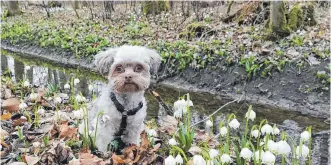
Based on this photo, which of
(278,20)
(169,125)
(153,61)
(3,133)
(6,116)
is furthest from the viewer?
(278,20)

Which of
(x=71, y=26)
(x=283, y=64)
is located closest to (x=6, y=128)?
(x=283, y=64)

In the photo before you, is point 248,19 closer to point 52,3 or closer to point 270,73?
point 270,73

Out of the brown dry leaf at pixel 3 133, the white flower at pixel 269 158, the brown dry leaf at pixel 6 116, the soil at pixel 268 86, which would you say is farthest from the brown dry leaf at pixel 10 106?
the soil at pixel 268 86

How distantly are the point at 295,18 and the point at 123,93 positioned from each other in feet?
30.3

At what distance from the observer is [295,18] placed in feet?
41.3

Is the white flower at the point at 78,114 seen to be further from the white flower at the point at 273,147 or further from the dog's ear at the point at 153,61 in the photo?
the white flower at the point at 273,147

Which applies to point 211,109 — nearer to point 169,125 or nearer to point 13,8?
point 169,125

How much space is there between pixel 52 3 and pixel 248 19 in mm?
19231

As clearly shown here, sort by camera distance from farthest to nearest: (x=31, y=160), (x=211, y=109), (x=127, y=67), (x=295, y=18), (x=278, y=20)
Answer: (x=295, y=18) < (x=278, y=20) < (x=211, y=109) < (x=127, y=67) < (x=31, y=160)

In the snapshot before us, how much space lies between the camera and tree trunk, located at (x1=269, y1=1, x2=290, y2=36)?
12.2 metres

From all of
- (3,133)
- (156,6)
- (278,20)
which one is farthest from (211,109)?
(156,6)

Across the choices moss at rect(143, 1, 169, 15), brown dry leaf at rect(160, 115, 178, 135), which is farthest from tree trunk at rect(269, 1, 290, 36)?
moss at rect(143, 1, 169, 15)

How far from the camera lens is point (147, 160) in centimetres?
464

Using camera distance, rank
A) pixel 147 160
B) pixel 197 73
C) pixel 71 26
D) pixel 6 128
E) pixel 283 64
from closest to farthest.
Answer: pixel 147 160 < pixel 6 128 < pixel 283 64 < pixel 197 73 < pixel 71 26
